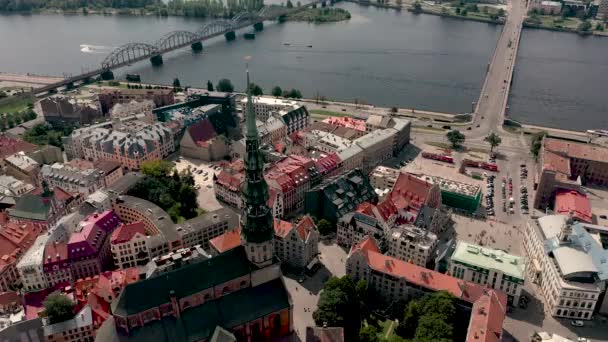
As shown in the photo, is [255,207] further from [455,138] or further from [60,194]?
[455,138]

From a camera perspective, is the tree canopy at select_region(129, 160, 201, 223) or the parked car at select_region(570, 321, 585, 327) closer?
Answer: the parked car at select_region(570, 321, 585, 327)

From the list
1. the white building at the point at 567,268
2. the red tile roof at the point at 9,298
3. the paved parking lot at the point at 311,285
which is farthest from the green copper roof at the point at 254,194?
the white building at the point at 567,268

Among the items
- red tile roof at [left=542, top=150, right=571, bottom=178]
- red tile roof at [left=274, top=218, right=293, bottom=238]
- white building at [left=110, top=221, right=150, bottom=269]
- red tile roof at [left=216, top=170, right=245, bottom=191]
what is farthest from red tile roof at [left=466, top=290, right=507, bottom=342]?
red tile roof at [left=216, top=170, right=245, bottom=191]

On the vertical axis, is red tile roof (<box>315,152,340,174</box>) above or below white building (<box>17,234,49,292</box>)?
above

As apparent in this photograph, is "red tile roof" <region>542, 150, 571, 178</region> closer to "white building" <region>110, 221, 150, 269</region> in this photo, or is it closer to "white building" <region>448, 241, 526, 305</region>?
"white building" <region>448, 241, 526, 305</region>

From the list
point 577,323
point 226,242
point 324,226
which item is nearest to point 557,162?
point 577,323

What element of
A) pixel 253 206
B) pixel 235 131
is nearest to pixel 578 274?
pixel 253 206
